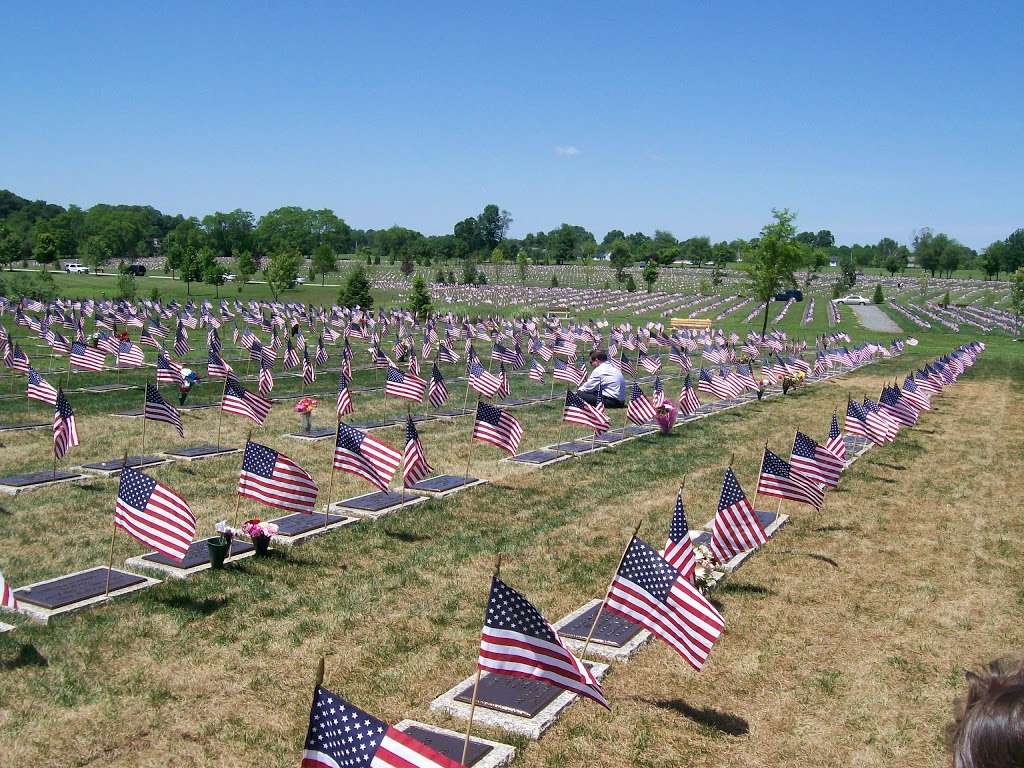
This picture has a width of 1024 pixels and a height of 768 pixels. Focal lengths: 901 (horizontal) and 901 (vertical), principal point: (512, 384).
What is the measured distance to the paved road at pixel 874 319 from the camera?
7706 cm

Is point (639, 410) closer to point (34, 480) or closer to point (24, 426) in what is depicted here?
point (34, 480)

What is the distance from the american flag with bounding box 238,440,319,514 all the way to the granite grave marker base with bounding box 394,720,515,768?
17.8 ft

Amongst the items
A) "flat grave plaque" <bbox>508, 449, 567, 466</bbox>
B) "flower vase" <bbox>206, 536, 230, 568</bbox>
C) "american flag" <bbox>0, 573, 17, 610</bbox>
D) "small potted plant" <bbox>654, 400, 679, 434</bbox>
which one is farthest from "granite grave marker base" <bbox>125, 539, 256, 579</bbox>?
"small potted plant" <bbox>654, 400, 679, 434</bbox>

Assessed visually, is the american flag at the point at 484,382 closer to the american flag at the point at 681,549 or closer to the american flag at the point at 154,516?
the american flag at the point at 154,516

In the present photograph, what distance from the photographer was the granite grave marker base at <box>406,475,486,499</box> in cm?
1739

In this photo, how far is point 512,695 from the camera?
891 centimetres

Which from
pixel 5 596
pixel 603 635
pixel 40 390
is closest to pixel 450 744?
pixel 603 635

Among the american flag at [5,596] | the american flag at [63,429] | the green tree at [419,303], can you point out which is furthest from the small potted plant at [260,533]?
the green tree at [419,303]

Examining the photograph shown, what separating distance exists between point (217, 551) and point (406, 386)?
11.6 m

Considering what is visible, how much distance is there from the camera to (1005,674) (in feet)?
8.04

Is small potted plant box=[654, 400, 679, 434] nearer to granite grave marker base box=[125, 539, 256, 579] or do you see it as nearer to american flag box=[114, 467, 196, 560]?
granite grave marker base box=[125, 539, 256, 579]

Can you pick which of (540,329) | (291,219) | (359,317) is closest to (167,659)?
(359,317)

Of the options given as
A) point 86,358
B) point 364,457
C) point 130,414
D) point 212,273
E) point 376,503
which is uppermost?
point 212,273

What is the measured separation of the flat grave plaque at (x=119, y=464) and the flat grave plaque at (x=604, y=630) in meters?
10.6
